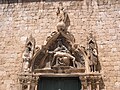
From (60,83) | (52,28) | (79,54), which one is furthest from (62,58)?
(52,28)

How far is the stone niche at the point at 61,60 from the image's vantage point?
21.0ft

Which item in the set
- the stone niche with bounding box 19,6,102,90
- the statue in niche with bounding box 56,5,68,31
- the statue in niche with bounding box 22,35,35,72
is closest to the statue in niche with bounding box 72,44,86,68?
the stone niche with bounding box 19,6,102,90

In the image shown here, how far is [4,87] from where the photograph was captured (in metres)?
6.57

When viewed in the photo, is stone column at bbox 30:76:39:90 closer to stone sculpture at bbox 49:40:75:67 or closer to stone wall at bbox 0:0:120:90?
stone wall at bbox 0:0:120:90

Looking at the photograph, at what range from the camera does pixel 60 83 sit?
6582 mm

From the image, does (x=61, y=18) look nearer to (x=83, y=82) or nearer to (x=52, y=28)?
(x=52, y=28)

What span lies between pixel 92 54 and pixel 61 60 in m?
0.83

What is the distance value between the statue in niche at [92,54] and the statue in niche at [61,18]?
2.65 ft

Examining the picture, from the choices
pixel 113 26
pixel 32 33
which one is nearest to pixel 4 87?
pixel 32 33

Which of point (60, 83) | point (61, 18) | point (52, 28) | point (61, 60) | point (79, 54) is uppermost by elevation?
point (61, 18)

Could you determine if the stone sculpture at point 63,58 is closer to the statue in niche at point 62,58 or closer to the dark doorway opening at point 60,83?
the statue in niche at point 62,58

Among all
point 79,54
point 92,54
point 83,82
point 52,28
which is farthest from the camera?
point 52,28

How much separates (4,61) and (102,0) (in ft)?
11.2

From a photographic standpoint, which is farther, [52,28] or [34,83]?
[52,28]
